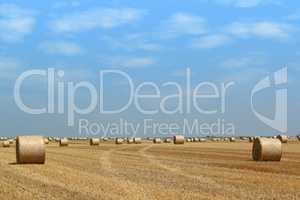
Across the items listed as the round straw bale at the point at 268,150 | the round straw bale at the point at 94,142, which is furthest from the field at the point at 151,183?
the round straw bale at the point at 94,142

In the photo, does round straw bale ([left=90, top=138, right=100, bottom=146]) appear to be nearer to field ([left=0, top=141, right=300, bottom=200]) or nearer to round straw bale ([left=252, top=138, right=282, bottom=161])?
round straw bale ([left=252, top=138, right=282, bottom=161])

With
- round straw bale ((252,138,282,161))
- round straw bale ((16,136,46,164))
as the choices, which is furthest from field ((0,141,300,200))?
round straw bale ((252,138,282,161))

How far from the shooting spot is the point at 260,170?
22.4m

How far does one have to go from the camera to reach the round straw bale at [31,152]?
2705cm

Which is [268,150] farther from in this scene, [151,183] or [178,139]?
[178,139]

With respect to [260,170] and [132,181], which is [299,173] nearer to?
[260,170]

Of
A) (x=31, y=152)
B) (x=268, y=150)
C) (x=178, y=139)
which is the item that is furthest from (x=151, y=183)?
(x=178, y=139)

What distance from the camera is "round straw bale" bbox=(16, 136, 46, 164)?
2705 centimetres

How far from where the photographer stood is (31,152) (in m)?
27.2

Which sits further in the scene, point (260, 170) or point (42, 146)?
point (42, 146)

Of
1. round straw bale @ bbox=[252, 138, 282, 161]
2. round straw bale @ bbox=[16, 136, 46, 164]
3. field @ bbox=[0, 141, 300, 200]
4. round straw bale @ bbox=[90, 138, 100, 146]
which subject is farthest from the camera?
round straw bale @ bbox=[90, 138, 100, 146]

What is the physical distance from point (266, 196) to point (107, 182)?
4.89 metres

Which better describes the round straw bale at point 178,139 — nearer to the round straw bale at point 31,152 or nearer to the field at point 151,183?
the round straw bale at point 31,152

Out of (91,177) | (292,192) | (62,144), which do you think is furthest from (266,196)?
(62,144)
